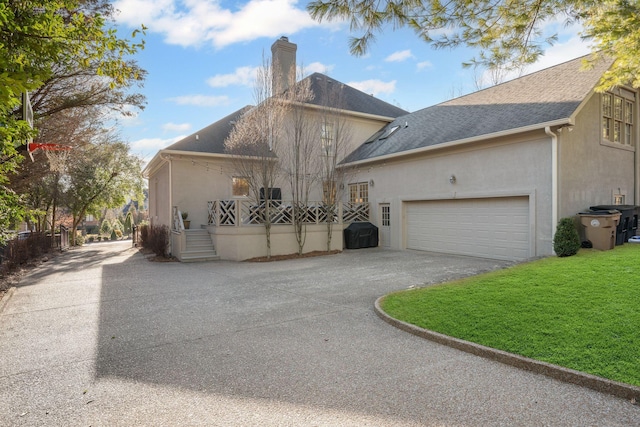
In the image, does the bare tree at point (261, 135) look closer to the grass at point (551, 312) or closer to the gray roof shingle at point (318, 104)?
the gray roof shingle at point (318, 104)

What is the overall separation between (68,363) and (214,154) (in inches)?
454

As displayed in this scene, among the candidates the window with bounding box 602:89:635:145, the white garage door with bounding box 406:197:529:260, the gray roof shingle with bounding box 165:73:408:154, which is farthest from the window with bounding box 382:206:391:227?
the window with bounding box 602:89:635:145

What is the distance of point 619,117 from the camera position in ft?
39.3

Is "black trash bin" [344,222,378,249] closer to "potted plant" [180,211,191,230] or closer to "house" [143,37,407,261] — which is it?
"house" [143,37,407,261]

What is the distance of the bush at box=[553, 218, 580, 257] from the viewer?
9.11 m

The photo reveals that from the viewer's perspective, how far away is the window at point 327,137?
13.8 m

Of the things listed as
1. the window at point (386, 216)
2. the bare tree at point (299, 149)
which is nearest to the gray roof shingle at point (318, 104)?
the bare tree at point (299, 149)

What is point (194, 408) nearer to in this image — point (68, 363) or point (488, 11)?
point (68, 363)

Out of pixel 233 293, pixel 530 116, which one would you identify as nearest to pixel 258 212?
pixel 233 293

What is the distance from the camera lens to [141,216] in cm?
4369

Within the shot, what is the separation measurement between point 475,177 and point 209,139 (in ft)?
34.7

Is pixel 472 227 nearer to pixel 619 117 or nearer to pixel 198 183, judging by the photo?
pixel 619 117

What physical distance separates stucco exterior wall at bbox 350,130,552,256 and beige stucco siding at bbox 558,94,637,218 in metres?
0.52

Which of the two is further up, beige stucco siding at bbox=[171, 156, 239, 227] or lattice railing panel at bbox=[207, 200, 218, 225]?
beige stucco siding at bbox=[171, 156, 239, 227]
